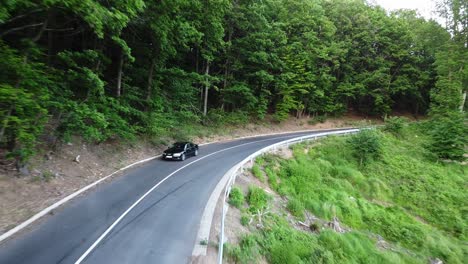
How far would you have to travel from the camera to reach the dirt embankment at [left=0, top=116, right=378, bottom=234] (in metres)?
8.69

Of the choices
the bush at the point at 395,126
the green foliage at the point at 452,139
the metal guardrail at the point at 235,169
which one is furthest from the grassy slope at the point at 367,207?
the bush at the point at 395,126

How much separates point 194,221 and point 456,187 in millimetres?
22674

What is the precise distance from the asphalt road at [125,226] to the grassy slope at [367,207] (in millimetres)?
2274

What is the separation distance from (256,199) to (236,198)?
→ 1370 mm

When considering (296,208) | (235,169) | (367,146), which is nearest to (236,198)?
(235,169)

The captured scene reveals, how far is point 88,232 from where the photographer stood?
7957 millimetres

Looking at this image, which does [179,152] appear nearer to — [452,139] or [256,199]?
[256,199]

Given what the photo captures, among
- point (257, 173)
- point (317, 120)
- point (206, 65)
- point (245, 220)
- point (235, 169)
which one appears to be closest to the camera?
point (245, 220)

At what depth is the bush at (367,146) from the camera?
74.6 feet

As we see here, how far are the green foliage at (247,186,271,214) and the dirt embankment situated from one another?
26.0 ft

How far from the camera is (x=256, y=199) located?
12016 millimetres

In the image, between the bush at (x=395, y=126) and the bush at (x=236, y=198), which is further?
the bush at (x=395, y=126)

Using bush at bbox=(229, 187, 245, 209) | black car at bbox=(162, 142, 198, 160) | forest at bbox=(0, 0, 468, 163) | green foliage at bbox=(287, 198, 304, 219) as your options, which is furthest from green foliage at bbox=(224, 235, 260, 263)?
black car at bbox=(162, 142, 198, 160)

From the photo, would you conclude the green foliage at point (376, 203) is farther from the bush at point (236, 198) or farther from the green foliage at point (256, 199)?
the bush at point (236, 198)
